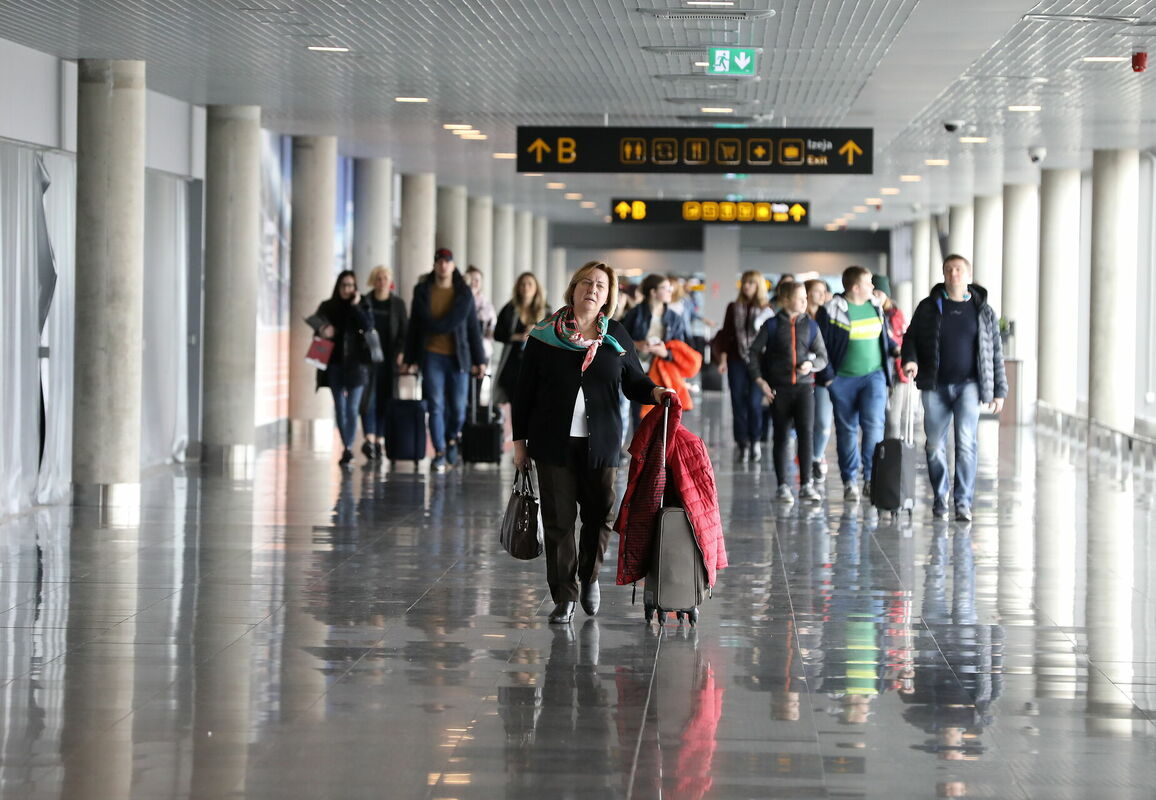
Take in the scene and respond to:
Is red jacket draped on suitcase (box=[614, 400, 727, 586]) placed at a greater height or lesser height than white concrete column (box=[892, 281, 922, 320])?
lesser

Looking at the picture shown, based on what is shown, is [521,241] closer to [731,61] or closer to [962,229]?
[962,229]

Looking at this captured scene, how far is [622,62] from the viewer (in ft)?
41.8

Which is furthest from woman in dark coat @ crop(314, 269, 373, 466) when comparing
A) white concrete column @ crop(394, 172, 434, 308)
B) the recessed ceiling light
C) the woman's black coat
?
white concrete column @ crop(394, 172, 434, 308)

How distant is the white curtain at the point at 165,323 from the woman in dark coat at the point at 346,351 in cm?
154

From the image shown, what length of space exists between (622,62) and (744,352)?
4389 mm

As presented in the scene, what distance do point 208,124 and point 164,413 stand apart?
276 cm

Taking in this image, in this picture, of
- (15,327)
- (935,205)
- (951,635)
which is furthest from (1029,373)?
(951,635)

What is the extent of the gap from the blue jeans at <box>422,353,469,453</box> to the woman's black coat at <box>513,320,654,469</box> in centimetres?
692

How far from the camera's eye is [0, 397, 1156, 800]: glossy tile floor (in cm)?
510

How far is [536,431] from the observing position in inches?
297

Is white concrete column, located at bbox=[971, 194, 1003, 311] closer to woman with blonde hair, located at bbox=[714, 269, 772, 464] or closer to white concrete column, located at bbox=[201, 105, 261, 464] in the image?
woman with blonde hair, located at bbox=[714, 269, 772, 464]

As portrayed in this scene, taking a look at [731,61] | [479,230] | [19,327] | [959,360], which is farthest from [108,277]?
[479,230]

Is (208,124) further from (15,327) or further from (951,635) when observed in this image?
(951,635)

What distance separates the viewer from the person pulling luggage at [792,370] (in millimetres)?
12633
